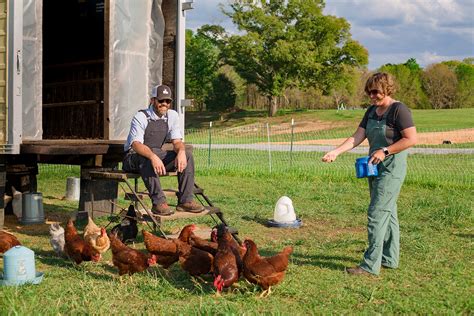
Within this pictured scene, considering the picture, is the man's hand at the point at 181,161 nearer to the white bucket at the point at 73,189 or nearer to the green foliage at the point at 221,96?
the white bucket at the point at 73,189

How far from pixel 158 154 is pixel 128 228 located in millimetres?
909

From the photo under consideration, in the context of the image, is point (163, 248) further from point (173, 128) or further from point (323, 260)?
point (173, 128)

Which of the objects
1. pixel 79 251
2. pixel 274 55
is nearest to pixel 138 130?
pixel 79 251

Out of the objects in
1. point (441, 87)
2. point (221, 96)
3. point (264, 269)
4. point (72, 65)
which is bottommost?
point (264, 269)

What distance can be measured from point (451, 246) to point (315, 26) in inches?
1651

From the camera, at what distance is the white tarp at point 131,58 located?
7848 mm

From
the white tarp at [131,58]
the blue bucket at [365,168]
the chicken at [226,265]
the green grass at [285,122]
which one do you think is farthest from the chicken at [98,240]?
the green grass at [285,122]

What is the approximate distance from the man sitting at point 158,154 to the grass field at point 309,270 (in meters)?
0.86

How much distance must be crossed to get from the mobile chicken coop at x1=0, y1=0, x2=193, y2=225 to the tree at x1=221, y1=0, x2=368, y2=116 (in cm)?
3473

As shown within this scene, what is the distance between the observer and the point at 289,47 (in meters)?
44.8

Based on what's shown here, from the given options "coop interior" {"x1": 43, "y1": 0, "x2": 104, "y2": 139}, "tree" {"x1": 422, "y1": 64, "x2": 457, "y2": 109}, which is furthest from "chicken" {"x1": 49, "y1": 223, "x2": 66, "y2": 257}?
"tree" {"x1": 422, "y1": 64, "x2": 457, "y2": 109}

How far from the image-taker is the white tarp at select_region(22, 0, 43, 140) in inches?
282

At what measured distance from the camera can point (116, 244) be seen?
17.6 ft

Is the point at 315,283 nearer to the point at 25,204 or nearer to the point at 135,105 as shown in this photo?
the point at 135,105
